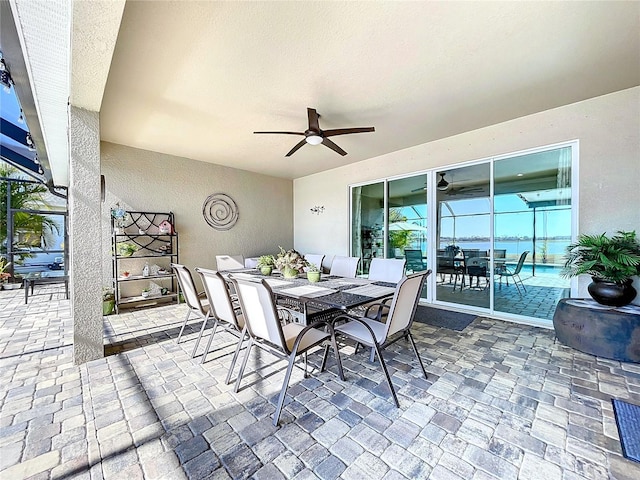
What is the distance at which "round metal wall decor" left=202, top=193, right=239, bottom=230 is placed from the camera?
5559 mm

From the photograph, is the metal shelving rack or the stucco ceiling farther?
the metal shelving rack

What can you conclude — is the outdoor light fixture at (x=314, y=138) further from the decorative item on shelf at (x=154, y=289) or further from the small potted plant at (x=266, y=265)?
the decorative item on shelf at (x=154, y=289)

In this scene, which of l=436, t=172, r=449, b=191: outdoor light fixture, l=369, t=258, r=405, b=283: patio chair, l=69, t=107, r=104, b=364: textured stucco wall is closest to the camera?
l=69, t=107, r=104, b=364: textured stucco wall

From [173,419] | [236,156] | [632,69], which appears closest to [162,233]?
[236,156]

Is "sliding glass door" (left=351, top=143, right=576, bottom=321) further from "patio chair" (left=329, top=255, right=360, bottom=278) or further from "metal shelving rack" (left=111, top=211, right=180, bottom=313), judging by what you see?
"metal shelving rack" (left=111, top=211, right=180, bottom=313)

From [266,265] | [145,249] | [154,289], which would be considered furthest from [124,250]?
[266,265]

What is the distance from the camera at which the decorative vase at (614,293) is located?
272cm

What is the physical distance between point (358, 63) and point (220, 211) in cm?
427

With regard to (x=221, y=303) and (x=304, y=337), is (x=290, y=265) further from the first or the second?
(x=304, y=337)

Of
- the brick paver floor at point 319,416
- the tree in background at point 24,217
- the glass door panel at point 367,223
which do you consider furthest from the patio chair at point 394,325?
the tree in background at point 24,217

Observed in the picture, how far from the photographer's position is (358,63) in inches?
96.5

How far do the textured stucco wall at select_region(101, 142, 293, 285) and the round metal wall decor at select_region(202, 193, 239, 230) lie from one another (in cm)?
9

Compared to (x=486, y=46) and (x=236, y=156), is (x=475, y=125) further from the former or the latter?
(x=236, y=156)

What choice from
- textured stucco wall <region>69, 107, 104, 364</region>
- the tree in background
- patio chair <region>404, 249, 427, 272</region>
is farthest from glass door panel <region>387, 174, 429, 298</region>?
the tree in background
